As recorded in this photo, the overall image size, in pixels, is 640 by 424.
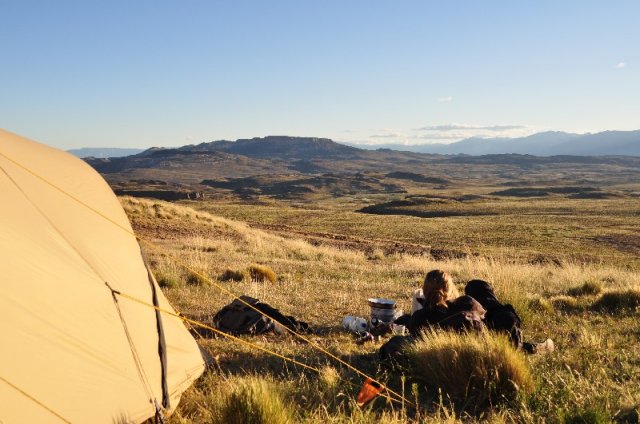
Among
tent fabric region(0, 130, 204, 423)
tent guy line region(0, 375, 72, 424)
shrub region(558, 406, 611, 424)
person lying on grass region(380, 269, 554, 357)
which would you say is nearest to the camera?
tent guy line region(0, 375, 72, 424)

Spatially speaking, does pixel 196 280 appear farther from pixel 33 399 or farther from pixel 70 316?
pixel 33 399

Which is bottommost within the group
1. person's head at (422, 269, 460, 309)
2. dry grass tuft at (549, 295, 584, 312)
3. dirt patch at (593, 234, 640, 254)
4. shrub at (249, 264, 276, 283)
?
dirt patch at (593, 234, 640, 254)

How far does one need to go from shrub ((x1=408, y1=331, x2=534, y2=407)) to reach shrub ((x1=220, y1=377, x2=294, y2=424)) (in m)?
1.63

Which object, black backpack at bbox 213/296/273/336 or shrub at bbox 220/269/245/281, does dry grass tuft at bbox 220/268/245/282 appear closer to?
shrub at bbox 220/269/245/281

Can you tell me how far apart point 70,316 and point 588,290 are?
407 inches

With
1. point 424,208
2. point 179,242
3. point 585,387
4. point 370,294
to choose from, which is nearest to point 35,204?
point 585,387

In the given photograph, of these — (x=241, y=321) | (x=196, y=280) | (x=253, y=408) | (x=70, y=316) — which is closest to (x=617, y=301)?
(x=241, y=321)

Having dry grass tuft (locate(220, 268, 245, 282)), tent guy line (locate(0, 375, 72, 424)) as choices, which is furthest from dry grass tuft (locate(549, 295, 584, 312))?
tent guy line (locate(0, 375, 72, 424))

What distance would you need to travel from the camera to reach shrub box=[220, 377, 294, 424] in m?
3.93

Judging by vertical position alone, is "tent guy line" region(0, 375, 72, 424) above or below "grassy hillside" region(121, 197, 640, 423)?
above

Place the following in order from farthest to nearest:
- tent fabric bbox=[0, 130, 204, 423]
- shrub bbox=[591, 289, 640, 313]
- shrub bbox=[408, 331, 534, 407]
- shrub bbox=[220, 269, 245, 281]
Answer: shrub bbox=[220, 269, 245, 281] → shrub bbox=[591, 289, 640, 313] → shrub bbox=[408, 331, 534, 407] → tent fabric bbox=[0, 130, 204, 423]

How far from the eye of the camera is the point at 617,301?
31.4 ft

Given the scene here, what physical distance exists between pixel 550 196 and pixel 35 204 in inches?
3553

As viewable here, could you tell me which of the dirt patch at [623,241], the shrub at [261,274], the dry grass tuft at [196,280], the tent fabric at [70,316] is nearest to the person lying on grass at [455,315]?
the tent fabric at [70,316]
